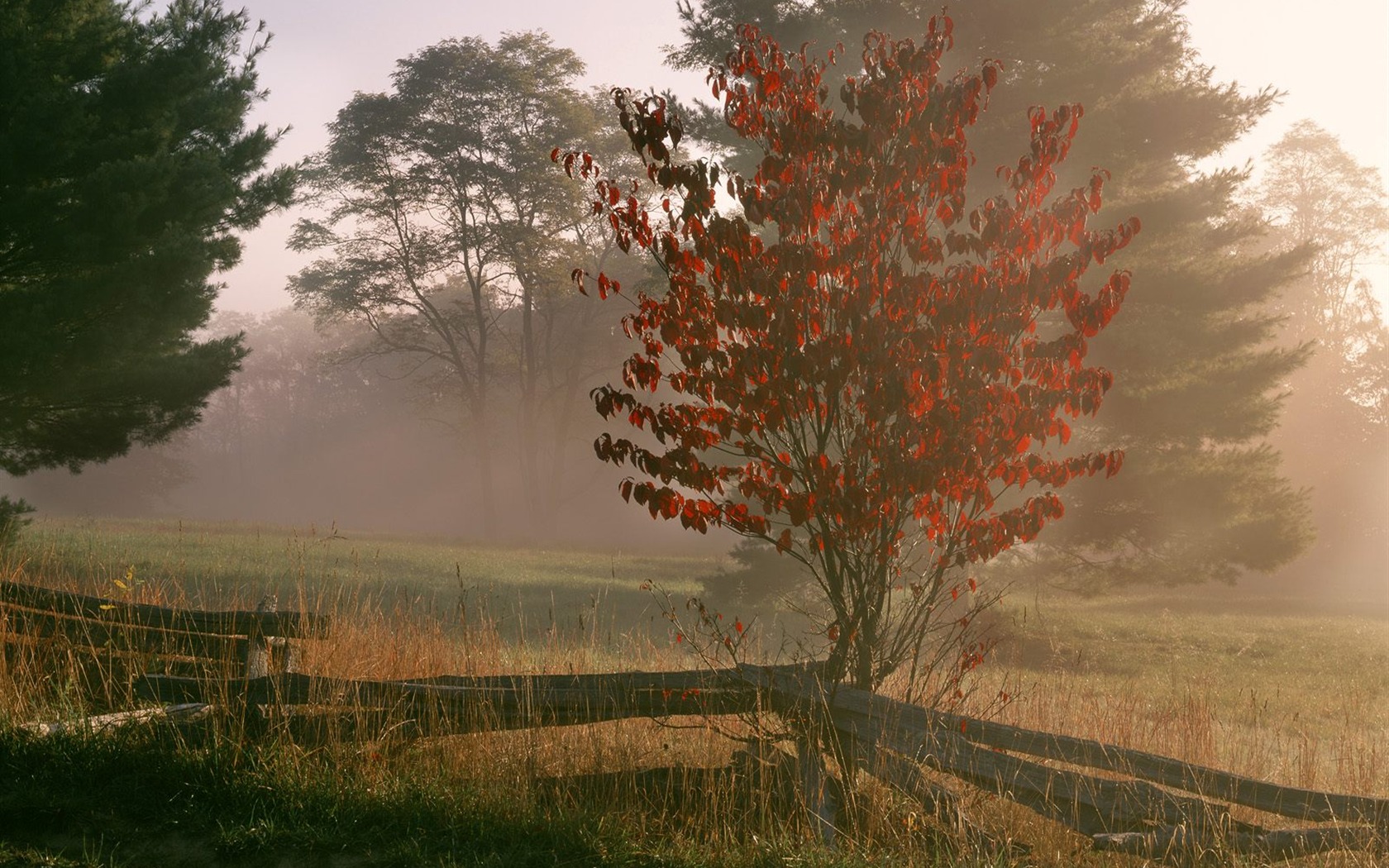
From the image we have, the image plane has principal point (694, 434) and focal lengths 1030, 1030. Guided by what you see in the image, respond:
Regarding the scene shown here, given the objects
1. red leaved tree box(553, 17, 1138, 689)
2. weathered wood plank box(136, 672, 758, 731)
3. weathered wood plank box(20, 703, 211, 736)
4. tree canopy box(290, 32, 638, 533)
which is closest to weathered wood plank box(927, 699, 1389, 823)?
red leaved tree box(553, 17, 1138, 689)

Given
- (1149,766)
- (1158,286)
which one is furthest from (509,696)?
(1158,286)

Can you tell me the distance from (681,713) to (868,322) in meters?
2.75

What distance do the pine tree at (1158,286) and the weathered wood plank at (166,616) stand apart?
14454mm

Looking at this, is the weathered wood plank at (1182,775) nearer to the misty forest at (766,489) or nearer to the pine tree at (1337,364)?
the misty forest at (766,489)

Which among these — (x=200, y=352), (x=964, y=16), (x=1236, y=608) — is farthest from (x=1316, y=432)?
(x=200, y=352)

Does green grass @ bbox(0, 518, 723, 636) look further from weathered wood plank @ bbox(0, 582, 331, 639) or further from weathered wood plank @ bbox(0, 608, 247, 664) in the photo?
weathered wood plank @ bbox(0, 582, 331, 639)

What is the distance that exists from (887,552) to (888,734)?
1082 millimetres

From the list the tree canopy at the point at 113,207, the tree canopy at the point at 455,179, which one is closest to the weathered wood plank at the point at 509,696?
the tree canopy at the point at 113,207

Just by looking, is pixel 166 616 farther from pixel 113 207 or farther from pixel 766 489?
pixel 113 207

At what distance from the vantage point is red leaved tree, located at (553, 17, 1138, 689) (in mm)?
6117

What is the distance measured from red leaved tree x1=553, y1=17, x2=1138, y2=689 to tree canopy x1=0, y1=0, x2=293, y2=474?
10272mm

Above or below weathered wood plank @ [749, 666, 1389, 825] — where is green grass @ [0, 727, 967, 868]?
below

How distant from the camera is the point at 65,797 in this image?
5887 mm

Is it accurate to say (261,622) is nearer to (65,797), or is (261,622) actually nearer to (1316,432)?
(65,797)
